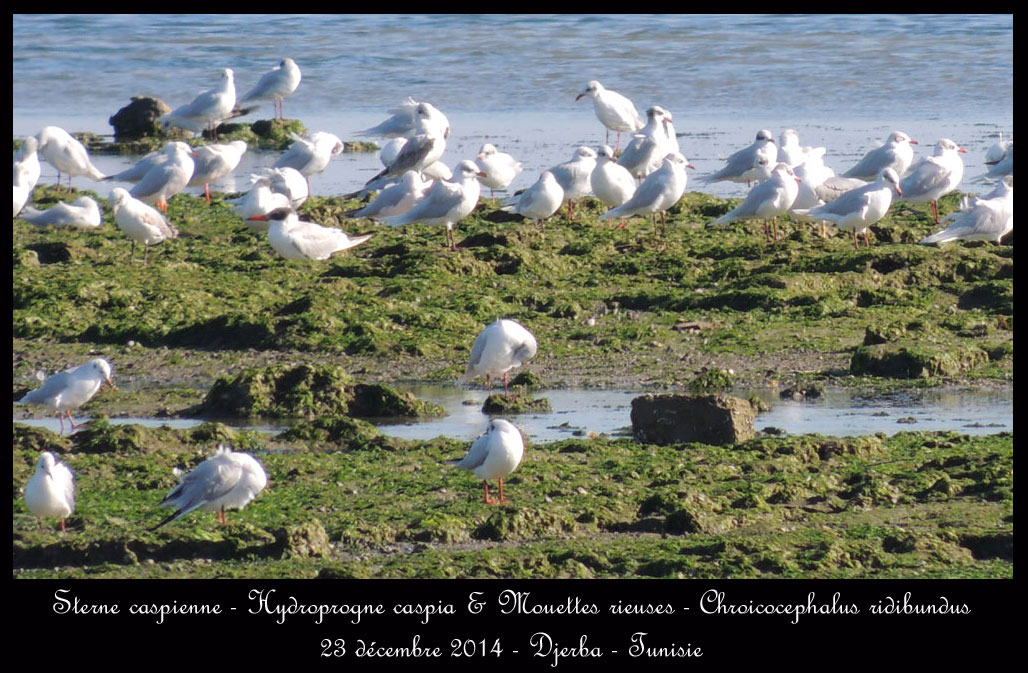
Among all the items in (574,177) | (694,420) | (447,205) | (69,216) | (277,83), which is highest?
(277,83)

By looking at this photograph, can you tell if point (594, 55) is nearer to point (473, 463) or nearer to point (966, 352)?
point (966, 352)

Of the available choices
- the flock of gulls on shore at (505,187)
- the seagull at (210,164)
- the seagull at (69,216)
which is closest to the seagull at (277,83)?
the flock of gulls on shore at (505,187)

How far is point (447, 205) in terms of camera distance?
567 inches

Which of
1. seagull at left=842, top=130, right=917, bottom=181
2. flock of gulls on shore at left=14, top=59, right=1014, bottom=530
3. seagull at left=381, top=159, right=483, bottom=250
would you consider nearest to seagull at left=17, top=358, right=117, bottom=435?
flock of gulls on shore at left=14, top=59, right=1014, bottom=530

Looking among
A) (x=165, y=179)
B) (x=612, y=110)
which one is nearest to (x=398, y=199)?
(x=165, y=179)

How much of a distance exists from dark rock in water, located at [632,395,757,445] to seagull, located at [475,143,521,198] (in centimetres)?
761

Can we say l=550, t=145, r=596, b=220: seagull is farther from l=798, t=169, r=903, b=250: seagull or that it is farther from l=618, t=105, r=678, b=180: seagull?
l=798, t=169, r=903, b=250: seagull

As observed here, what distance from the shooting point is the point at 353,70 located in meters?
28.3

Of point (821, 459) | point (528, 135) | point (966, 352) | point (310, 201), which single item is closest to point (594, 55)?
point (528, 135)

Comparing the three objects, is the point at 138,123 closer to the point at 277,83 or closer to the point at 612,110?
the point at 277,83

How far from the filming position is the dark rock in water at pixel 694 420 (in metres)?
8.83

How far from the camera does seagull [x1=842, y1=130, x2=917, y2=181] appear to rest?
1596 centimetres

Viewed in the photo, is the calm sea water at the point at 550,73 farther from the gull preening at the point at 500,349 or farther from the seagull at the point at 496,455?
the seagull at the point at 496,455

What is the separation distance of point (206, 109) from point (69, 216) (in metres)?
6.30
